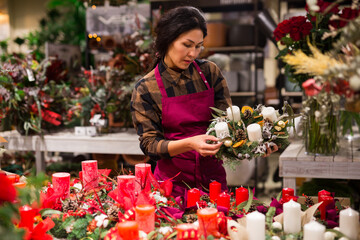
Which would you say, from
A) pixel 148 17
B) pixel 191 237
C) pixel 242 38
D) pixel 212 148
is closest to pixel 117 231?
pixel 191 237

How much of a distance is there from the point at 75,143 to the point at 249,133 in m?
2.07

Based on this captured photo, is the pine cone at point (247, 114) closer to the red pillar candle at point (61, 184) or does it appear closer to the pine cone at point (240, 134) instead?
the pine cone at point (240, 134)

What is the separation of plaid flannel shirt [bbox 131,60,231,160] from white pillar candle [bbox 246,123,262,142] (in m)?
0.39

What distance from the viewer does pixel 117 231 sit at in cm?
119

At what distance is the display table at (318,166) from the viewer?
2254 mm

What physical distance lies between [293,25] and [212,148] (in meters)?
0.94

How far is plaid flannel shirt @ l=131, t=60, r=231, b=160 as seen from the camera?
186 cm

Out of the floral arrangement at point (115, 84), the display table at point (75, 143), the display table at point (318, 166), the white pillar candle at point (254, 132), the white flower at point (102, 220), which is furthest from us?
the floral arrangement at point (115, 84)

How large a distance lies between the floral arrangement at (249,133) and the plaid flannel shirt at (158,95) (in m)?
0.28

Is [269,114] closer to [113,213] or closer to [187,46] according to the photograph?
[187,46]

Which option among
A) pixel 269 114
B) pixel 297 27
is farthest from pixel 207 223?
pixel 297 27

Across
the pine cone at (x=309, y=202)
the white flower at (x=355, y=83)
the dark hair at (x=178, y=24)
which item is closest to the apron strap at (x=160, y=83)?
the dark hair at (x=178, y=24)

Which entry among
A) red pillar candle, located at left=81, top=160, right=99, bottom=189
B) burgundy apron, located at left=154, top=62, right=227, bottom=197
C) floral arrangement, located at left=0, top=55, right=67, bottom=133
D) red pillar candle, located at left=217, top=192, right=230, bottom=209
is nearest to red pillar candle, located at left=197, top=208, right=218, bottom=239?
red pillar candle, located at left=217, top=192, right=230, bottom=209

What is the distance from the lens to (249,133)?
5.12 ft
